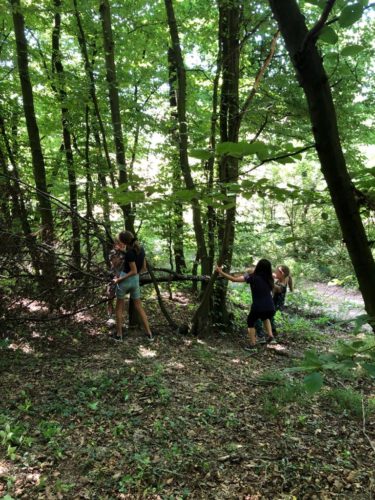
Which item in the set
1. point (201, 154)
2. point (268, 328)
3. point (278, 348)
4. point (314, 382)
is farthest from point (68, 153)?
point (314, 382)

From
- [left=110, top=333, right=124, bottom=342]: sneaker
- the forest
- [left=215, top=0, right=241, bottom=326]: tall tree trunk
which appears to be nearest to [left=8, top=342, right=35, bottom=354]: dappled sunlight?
the forest

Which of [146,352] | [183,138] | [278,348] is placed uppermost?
[183,138]

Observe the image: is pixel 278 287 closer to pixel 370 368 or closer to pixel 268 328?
pixel 268 328

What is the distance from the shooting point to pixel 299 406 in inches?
196

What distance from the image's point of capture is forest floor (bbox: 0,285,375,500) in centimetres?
345

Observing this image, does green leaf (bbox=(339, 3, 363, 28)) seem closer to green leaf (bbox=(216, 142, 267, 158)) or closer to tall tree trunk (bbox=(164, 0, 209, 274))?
green leaf (bbox=(216, 142, 267, 158))

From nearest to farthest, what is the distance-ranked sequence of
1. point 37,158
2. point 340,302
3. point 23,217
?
1. point 23,217
2. point 37,158
3. point 340,302

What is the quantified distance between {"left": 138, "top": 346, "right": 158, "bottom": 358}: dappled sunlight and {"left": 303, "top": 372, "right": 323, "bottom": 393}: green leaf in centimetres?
524

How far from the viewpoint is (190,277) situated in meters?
8.08

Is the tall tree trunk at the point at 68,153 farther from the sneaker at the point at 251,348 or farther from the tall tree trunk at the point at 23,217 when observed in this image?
the sneaker at the point at 251,348

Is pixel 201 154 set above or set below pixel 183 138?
below

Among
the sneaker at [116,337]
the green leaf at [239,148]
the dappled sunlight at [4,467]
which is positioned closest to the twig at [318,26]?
the green leaf at [239,148]

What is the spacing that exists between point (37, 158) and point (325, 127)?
6.97 metres

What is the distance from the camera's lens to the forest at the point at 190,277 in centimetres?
149
